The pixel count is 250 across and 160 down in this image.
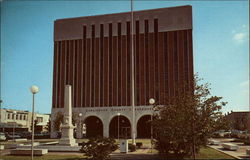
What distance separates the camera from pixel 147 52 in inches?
2165

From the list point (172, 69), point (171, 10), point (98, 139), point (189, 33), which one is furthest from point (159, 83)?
point (98, 139)

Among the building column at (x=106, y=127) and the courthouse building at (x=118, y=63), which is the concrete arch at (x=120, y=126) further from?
the building column at (x=106, y=127)

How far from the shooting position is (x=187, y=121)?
616 inches

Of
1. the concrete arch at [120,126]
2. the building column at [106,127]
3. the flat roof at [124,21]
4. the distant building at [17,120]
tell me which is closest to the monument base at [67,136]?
the building column at [106,127]

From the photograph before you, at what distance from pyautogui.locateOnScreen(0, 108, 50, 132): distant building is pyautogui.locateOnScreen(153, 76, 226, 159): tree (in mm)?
65356

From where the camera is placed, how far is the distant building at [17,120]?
77.8m

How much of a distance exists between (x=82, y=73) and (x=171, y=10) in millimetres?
23267

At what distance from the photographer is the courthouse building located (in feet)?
175

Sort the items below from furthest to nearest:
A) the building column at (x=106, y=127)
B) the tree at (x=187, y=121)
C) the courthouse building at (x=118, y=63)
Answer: the building column at (x=106, y=127), the courthouse building at (x=118, y=63), the tree at (x=187, y=121)

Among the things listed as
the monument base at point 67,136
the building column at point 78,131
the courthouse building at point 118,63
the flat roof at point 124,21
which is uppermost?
the flat roof at point 124,21

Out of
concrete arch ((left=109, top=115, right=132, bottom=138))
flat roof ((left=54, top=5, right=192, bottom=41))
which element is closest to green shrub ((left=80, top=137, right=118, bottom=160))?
concrete arch ((left=109, top=115, right=132, bottom=138))

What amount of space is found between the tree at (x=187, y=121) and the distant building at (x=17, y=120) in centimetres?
6536

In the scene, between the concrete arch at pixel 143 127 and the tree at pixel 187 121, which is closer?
the tree at pixel 187 121

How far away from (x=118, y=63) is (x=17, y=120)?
49048mm
